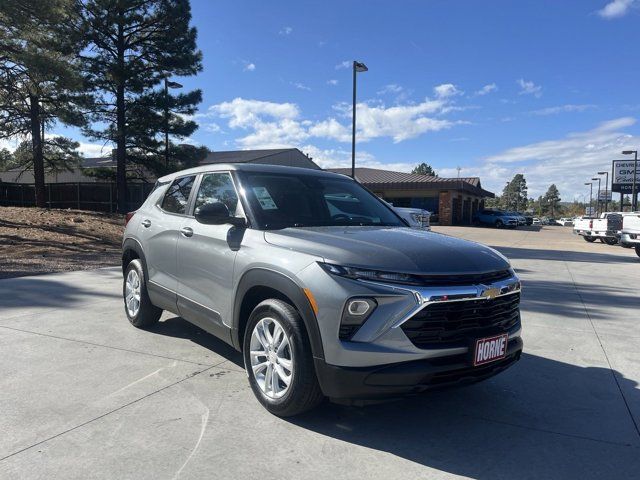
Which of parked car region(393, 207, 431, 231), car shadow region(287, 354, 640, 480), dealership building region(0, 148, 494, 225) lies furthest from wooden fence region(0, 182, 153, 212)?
car shadow region(287, 354, 640, 480)

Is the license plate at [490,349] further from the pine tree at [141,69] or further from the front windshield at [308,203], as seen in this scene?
the pine tree at [141,69]

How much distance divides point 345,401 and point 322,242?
3.40 feet

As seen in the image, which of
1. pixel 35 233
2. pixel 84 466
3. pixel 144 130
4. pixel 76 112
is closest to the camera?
pixel 84 466

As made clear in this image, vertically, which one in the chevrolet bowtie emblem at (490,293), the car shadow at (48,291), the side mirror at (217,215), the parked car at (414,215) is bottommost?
the car shadow at (48,291)

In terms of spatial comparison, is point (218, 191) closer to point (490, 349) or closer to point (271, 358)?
point (271, 358)

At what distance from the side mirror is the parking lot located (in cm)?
134

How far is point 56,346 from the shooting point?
197 inches

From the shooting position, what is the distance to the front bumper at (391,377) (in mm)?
2910

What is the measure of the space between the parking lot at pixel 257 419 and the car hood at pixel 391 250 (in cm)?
114

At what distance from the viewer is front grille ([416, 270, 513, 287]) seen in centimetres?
301

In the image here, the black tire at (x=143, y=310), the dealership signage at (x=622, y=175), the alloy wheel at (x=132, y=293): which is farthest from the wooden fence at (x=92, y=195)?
the dealership signage at (x=622, y=175)

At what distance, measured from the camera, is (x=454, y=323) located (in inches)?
121

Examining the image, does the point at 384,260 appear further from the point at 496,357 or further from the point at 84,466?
the point at 84,466

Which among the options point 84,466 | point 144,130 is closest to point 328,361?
point 84,466
